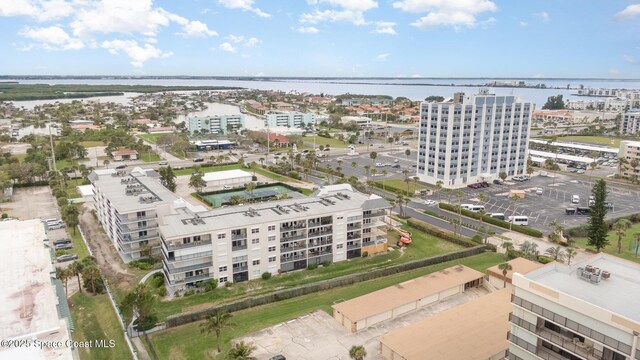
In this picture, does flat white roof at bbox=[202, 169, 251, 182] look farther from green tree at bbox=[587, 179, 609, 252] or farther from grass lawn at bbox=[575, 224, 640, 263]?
green tree at bbox=[587, 179, 609, 252]

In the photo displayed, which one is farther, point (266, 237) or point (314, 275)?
point (314, 275)

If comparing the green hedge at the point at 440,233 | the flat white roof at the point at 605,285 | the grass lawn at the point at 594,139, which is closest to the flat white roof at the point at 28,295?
the flat white roof at the point at 605,285

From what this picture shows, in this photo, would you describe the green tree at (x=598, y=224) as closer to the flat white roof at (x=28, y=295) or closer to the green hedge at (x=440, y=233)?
the green hedge at (x=440, y=233)

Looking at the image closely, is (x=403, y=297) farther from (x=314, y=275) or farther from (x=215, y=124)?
(x=215, y=124)

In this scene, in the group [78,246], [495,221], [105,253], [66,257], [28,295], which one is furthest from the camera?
[495,221]

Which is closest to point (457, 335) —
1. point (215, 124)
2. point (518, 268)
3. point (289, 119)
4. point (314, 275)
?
point (518, 268)

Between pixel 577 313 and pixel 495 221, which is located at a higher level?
pixel 577 313

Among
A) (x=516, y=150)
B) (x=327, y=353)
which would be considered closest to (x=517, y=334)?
(x=327, y=353)
